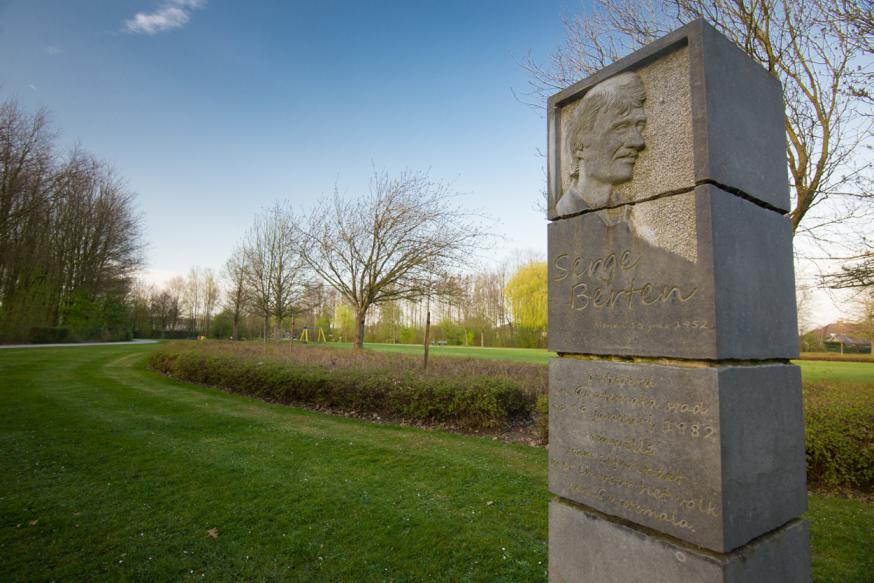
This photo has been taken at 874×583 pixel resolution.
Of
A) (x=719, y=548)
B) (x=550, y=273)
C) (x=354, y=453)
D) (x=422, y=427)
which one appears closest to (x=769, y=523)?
(x=719, y=548)

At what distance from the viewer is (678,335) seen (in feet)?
6.84

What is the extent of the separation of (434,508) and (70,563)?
3.12 metres

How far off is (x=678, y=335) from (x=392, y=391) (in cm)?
774

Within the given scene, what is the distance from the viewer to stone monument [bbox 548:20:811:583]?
1974 millimetres

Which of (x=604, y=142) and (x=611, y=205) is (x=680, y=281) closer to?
(x=611, y=205)

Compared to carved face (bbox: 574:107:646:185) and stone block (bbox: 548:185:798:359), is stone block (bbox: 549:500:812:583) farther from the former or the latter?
carved face (bbox: 574:107:646:185)

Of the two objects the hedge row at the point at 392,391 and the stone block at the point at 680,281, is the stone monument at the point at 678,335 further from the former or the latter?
the hedge row at the point at 392,391

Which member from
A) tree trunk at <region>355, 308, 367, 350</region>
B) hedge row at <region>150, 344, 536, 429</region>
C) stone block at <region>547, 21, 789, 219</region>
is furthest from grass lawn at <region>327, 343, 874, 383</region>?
A: stone block at <region>547, 21, 789, 219</region>

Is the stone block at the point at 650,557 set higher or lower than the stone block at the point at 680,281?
lower

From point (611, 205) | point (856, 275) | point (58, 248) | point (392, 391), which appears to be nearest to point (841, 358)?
point (856, 275)

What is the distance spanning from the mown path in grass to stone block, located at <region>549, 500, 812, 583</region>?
1127 millimetres

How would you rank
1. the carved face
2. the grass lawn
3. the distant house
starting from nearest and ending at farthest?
1. the carved face
2. the grass lawn
3. the distant house

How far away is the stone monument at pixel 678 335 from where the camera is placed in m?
1.97

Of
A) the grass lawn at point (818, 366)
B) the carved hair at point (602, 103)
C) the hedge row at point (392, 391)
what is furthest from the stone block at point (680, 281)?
the hedge row at point (392, 391)
